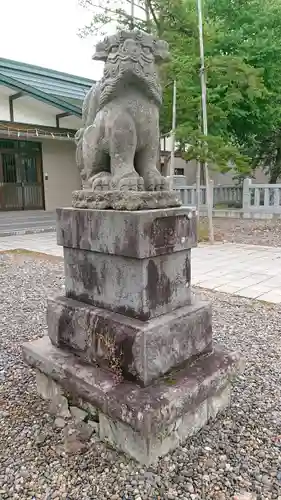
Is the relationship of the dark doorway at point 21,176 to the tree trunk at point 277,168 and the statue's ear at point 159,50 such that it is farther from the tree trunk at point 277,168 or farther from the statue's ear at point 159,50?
the statue's ear at point 159,50

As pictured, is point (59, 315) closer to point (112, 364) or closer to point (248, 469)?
point (112, 364)

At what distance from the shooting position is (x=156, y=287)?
182cm

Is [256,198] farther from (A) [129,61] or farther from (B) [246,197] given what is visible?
(A) [129,61]

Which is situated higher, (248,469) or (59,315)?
(59,315)

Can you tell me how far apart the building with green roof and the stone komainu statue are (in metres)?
8.76

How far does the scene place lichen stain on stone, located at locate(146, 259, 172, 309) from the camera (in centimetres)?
178

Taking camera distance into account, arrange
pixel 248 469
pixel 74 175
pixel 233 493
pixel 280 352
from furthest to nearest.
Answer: pixel 74 175 < pixel 280 352 < pixel 248 469 < pixel 233 493

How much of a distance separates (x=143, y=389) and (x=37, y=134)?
32.9 feet

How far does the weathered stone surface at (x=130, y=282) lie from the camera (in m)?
1.78

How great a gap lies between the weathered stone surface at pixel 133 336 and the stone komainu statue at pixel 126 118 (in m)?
0.66

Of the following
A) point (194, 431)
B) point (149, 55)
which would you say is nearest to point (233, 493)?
point (194, 431)

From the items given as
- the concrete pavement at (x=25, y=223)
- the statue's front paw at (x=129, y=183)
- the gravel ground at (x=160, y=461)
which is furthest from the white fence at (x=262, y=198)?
the statue's front paw at (x=129, y=183)

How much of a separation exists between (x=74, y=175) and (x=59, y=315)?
12.1 m

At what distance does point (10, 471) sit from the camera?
163cm
